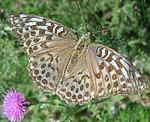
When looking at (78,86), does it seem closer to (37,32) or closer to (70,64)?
(70,64)

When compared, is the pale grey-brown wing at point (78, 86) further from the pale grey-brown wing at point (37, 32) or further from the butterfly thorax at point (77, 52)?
the pale grey-brown wing at point (37, 32)

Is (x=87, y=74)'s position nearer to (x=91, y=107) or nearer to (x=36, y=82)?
(x=36, y=82)

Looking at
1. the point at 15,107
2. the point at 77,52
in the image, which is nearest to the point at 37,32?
the point at 77,52

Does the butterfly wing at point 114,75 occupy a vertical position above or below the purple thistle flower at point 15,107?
above

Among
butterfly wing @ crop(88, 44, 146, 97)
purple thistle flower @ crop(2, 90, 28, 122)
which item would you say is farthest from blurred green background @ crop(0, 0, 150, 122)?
butterfly wing @ crop(88, 44, 146, 97)

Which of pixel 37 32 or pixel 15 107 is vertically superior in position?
pixel 37 32

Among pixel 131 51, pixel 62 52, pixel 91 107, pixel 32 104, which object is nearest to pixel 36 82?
pixel 62 52

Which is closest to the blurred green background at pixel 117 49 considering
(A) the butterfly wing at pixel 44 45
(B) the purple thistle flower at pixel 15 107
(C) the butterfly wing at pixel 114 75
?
(B) the purple thistle flower at pixel 15 107

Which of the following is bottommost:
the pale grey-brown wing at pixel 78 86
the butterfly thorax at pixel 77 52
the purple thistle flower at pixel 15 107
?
the purple thistle flower at pixel 15 107
